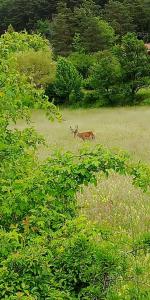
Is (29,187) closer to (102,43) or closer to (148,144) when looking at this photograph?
(148,144)

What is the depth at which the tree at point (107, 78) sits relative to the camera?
42781 mm

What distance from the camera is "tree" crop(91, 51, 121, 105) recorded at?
140 feet

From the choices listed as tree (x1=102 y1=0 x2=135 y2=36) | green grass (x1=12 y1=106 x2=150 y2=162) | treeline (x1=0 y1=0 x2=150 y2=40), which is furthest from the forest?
treeline (x1=0 y1=0 x2=150 y2=40)

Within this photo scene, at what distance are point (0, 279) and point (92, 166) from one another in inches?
67.9

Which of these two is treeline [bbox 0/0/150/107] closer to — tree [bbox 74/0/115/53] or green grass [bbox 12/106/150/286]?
tree [bbox 74/0/115/53]

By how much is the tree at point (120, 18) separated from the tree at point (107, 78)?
98.0 ft

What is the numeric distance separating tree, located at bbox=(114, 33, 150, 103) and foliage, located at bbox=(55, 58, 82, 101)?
457cm

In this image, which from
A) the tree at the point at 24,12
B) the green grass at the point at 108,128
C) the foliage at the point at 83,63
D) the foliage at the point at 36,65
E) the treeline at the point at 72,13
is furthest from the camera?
the tree at the point at 24,12

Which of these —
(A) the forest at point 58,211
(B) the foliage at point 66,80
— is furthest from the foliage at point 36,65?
(A) the forest at point 58,211

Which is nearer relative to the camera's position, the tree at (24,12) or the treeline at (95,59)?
the treeline at (95,59)

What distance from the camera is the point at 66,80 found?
46219mm

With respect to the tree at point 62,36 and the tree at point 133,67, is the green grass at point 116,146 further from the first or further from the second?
the tree at point 62,36

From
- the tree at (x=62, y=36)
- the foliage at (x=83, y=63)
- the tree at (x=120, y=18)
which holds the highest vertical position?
the tree at (x=120, y=18)

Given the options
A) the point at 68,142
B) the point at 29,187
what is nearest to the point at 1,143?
the point at 29,187
